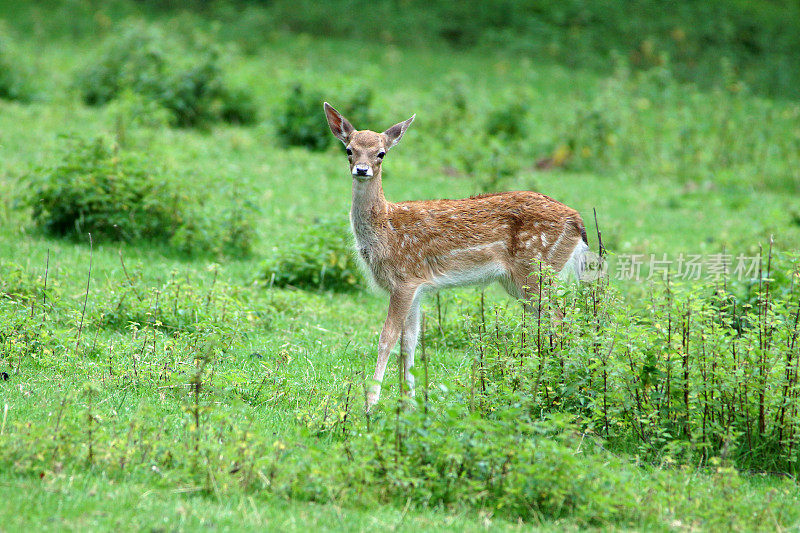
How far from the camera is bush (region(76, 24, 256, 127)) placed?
16.4 metres

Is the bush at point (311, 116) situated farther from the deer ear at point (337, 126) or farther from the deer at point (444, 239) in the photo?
the deer at point (444, 239)

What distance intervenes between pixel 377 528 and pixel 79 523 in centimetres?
152

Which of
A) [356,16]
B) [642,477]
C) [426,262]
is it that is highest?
[356,16]

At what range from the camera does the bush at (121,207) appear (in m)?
9.98

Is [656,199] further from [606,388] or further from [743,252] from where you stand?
[606,388]

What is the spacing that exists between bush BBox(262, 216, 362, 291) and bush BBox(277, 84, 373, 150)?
19.9 ft

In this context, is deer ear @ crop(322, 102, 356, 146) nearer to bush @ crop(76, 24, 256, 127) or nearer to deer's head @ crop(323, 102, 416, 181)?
deer's head @ crop(323, 102, 416, 181)

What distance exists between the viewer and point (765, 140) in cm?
1739

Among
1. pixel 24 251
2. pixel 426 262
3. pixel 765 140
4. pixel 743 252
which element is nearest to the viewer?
pixel 426 262

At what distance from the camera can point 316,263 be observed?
32.0ft

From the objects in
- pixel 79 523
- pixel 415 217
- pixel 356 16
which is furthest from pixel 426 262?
pixel 356 16

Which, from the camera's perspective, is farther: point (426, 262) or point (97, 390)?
point (426, 262)

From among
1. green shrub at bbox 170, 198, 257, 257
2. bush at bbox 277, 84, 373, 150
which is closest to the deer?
green shrub at bbox 170, 198, 257, 257

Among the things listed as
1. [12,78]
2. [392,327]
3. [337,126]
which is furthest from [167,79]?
[392,327]
